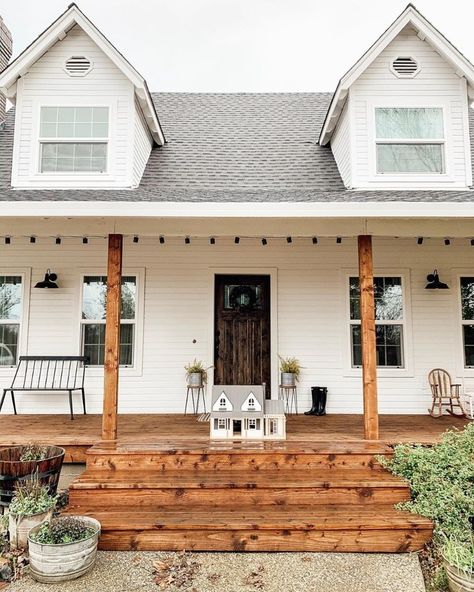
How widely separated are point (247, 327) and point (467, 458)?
356cm

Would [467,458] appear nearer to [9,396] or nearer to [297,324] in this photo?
[297,324]

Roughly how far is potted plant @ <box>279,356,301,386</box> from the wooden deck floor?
0.51m

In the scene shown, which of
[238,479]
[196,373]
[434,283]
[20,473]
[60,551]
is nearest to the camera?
[60,551]

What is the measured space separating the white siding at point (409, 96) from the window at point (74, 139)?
3.67 m

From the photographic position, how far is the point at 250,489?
4023mm

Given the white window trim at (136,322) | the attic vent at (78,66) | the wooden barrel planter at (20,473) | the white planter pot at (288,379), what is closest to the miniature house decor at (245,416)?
the white planter pot at (288,379)

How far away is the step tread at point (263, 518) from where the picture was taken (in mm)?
3551

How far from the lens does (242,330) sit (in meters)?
6.93

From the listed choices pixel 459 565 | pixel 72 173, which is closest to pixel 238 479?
pixel 459 565

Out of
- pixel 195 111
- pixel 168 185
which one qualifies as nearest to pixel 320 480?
pixel 168 185

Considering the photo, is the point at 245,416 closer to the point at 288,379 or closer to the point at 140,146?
the point at 288,379

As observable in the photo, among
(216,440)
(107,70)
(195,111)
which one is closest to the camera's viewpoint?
(216,440)

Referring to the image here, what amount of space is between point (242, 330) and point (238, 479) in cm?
303

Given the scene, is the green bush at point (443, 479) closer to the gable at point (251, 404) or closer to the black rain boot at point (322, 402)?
the gable at point (251, 404)
